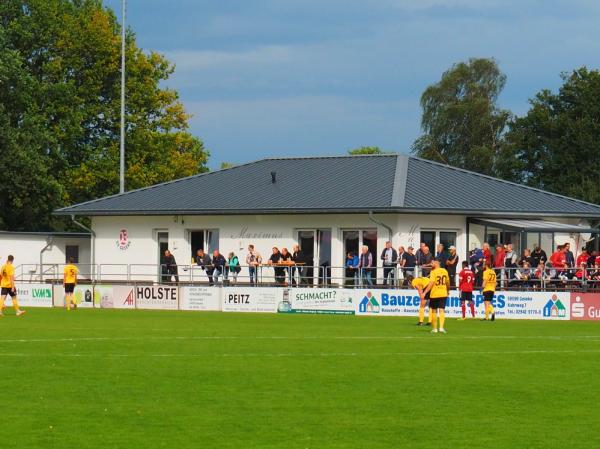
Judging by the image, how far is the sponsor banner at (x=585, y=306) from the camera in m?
38.6

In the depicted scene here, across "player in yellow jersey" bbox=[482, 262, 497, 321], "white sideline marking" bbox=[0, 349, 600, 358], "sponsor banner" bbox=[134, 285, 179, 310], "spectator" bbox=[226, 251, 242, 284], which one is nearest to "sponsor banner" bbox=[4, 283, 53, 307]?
"sponsor banner" bbox=[134, 285, 179, 310]

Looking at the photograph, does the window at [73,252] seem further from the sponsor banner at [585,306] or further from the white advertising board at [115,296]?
the sponsor banner at [585,306]

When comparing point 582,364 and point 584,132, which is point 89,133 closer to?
point 584,132

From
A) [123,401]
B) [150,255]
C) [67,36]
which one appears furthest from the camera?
[67,36]

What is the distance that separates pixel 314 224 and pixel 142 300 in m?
6.92

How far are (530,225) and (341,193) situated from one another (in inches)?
280

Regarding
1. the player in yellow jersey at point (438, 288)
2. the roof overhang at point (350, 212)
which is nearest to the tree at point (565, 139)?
the roof overhang at point (350, 212)

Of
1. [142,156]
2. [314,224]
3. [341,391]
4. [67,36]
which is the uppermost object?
[67,36]

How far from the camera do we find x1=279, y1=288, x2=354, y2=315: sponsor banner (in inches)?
1624

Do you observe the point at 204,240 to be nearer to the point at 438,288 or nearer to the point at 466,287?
the point at 466,287

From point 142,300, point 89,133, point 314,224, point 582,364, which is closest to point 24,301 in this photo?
point 142,300

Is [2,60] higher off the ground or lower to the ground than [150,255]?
higher

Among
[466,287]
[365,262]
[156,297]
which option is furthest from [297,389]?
[156,297]

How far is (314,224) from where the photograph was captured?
155ft
